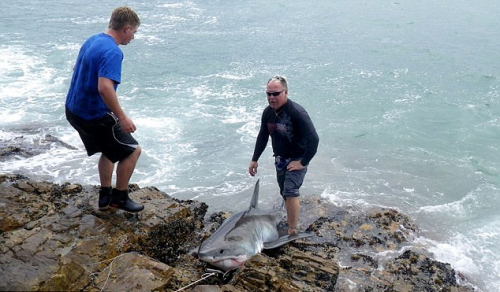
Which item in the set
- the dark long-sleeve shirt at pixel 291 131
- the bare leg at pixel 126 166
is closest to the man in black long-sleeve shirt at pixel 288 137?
the dark long-sleeve shirt at pixel 291 131

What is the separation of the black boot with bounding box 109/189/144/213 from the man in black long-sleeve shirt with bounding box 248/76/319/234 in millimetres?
1799

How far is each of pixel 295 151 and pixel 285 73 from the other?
1310 centimetres

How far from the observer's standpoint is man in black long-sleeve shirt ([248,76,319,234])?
5.88 metres

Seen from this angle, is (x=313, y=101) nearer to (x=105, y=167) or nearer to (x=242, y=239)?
(x=242, y=239)

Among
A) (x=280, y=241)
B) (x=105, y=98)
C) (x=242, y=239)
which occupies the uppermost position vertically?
(x=105, y=98)

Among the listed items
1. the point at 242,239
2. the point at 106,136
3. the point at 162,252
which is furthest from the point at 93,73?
the point at 242,239

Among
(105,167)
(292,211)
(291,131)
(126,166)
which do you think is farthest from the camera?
(292,211)

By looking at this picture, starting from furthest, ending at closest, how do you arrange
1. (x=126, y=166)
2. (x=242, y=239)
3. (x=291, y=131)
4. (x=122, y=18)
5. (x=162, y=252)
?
(x=291, y=131) < (x=162, y=252) < (x=242, y=239) < (x=126, y=166) < (x=122, y=18)

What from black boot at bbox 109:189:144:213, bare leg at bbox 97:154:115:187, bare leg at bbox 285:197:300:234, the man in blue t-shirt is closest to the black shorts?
the man in blue t-shirt

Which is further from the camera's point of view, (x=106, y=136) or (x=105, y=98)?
(x=106, y=136)

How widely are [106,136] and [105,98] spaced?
1.87 ft

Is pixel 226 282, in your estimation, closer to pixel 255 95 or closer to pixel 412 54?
pixel 255 95

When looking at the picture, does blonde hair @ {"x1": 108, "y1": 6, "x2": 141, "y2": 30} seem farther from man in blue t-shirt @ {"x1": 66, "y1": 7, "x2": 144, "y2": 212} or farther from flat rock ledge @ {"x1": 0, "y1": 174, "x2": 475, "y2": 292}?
flat rock ledge @ {"x1": 0, "y1": 174, "x2": 475, "y2": 292}

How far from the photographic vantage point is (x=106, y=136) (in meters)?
5.14
